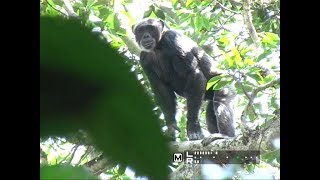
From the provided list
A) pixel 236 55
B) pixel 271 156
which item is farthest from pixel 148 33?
pixel 271 156

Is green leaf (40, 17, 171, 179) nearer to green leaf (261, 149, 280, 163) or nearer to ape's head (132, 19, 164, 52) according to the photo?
green leaf (261, 149, 280, 163)

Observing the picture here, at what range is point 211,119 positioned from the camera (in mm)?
1709

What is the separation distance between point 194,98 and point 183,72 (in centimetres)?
14

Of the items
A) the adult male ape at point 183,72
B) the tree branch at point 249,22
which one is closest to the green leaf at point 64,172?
the tree branch at point 249,22

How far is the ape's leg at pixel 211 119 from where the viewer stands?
5.52 ft

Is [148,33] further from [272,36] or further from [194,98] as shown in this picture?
[272,36]

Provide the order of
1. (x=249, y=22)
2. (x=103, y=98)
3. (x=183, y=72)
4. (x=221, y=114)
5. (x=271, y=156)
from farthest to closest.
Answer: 1. (x=183, y=72)
2. (x=221, y=114)
3. (x=249, y=22)
4. (x=271, y=156)
5. (x=103, y=98)

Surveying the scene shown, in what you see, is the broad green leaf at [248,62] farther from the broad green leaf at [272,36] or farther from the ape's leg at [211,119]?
the ape's leg at [211,119]

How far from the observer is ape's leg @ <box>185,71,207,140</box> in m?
1.64

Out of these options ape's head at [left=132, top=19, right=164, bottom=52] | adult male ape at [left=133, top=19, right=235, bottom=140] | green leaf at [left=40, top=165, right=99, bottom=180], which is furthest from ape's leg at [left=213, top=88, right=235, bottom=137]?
green leaf at [left=40, top=165, right=99, bottom=180]
